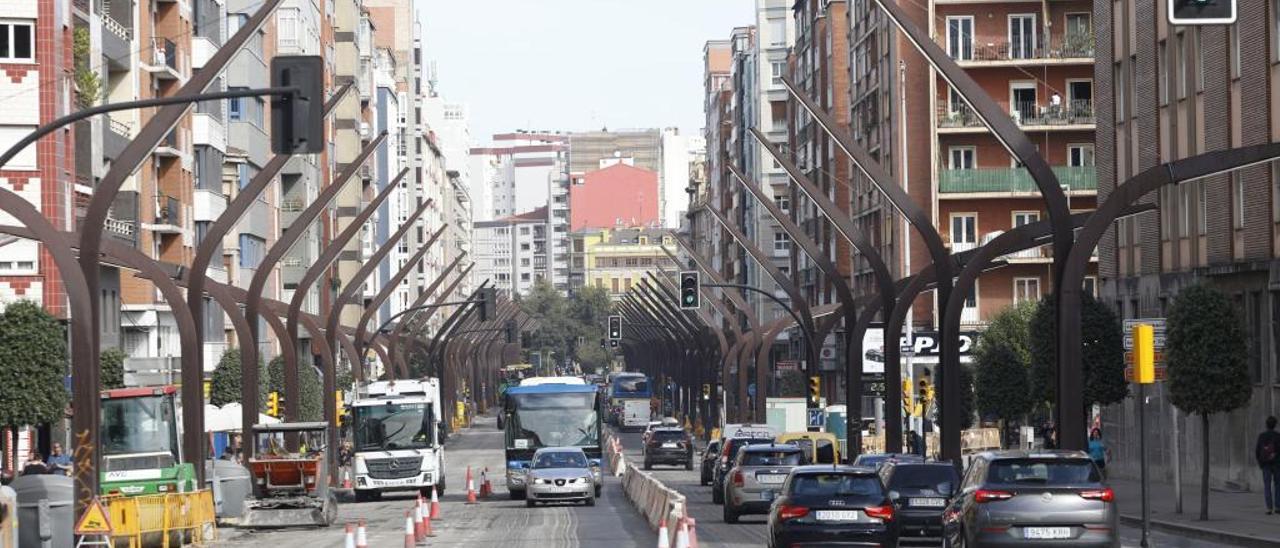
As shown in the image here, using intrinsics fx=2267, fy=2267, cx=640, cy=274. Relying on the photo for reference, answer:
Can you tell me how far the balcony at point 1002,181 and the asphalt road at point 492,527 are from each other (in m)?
29.5

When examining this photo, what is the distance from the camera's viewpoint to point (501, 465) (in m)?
87.2

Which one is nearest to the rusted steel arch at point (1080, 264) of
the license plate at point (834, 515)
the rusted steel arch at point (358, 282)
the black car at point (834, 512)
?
the black car at point (834, 512)

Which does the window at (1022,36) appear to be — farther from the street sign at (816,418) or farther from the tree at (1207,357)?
the tree at (1207,357)

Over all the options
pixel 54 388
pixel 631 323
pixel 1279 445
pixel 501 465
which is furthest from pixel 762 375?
pixel 631 323

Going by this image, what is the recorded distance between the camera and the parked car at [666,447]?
257 feet

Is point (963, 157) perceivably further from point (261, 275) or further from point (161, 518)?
point (161, 518)

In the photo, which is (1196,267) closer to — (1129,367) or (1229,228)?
(1229,228)

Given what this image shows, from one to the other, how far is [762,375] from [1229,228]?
112ft

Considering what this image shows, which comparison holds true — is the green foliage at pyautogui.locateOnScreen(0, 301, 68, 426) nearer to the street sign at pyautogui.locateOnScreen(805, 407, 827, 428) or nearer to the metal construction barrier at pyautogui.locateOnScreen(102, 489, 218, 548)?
the metal construction barrier at pyautogui.locateOnScreen(102, 489, 218, 548)

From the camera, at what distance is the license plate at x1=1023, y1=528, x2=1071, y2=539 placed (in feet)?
75.8

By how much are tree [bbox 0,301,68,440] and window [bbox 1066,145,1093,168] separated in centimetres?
4798

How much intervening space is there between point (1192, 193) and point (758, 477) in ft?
50.2

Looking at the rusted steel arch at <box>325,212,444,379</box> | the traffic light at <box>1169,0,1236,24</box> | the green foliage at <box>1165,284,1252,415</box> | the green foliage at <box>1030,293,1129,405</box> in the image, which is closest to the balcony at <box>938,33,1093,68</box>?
the rusted steel arch at <box>325,212,444,379</box>

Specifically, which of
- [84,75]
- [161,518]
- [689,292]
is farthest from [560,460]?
[84,75]
